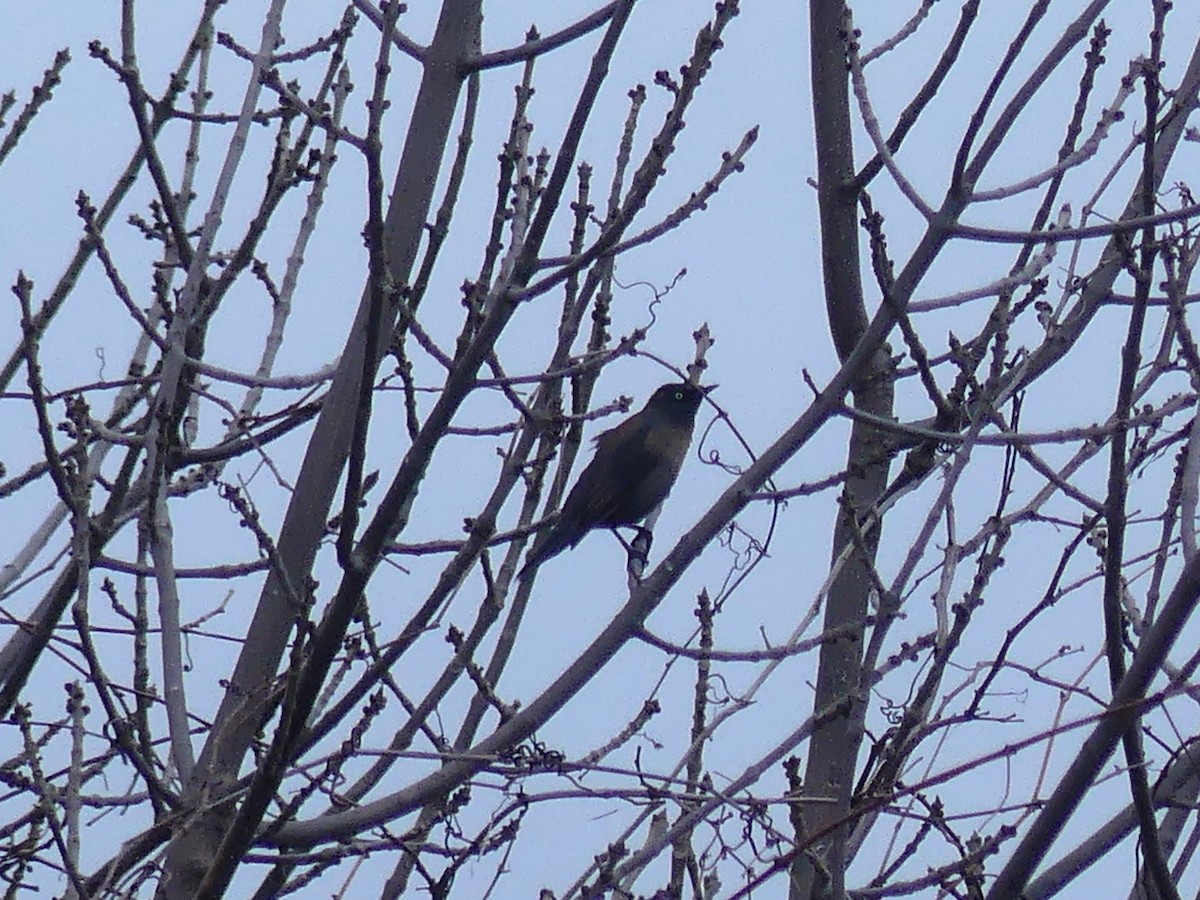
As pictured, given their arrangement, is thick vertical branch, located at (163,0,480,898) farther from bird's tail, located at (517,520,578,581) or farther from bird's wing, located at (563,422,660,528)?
bird's wing, located at (563,422,660,528)

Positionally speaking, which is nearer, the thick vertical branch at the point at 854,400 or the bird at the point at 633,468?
the thick vertical branch at the point at 854,400

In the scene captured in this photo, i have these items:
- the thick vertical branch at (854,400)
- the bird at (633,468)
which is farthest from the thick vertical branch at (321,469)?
the bird at (633,468)

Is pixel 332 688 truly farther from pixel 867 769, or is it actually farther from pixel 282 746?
pixel 867 769

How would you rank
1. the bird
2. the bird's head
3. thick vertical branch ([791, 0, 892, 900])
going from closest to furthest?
thick vertical branch ([791, 0, 892, 900])
the bird
the bird's head

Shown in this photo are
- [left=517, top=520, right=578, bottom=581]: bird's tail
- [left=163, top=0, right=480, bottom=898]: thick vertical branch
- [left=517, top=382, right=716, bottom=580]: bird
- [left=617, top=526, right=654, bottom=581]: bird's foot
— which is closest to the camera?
[left=163, top=0, right=480, bottom=898]: thick vertical branch

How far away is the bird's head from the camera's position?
23.3 feet

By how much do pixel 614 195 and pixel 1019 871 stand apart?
179 centimetres

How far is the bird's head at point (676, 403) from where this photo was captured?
709 cm

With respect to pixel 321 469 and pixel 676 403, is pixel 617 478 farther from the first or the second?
pixel 321 469

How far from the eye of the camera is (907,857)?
3.36 meters

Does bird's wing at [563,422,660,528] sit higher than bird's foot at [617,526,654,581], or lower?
higher

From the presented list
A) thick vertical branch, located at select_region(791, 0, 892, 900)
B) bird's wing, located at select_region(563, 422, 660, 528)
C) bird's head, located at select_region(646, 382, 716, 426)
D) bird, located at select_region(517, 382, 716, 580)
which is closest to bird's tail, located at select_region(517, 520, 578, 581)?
bird, located at select_region(517, 382, 716, 580)

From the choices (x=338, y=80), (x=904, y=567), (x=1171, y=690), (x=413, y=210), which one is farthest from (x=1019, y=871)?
(x=338, y=80)

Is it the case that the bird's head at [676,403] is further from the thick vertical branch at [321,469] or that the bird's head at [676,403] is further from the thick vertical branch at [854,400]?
the thick vertical branch at [321,469]
